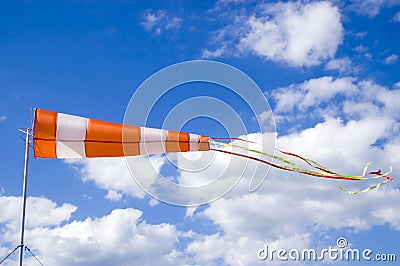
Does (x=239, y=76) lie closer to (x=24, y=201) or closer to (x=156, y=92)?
(x=156, y=92)

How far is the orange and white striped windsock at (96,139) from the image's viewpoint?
20.7 meters

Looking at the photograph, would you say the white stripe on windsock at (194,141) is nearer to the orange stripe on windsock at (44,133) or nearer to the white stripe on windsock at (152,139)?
the white stripe on windsock at (152,139)

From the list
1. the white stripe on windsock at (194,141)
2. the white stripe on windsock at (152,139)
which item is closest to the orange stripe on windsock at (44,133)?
the white stripe on windsock at (152,139)

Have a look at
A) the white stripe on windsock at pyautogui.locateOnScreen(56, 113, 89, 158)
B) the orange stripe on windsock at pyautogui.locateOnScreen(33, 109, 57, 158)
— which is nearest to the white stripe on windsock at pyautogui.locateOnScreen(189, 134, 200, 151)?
the white stripe on windsock at pyautogui.locateOnScreen(56, 113, 89, 158)

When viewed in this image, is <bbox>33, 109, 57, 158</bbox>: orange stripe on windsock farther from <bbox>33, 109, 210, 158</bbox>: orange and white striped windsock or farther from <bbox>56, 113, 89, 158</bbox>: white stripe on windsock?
<bbox>56, 113, 89, 158</bbox>: white stripe on windsock

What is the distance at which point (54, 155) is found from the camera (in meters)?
21.3

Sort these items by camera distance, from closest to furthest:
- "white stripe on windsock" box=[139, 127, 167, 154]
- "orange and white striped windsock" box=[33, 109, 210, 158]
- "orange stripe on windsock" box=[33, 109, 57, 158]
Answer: "orange stripe on windsock" box=[33, 109, 57, 158] < "orange and white striped windsock" box=[33, 109, 210, 158] < "white stripe on windsock" box=[139, 127, 167, 154]

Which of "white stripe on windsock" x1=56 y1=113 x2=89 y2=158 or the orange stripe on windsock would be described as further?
"white stripe on windsock" x1=56 y1=113 x2=89 y2=158

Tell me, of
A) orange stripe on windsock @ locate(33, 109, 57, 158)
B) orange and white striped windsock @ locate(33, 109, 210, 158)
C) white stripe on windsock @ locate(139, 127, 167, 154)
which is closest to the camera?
orange stripe on windsock @ locate(33, 109, 57, 158)

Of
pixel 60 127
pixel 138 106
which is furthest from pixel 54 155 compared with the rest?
pixel 138 106

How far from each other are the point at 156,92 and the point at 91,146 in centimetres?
528

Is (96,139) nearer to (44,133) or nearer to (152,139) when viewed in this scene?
(44,133)

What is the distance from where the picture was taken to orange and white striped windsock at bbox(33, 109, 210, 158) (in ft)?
67.8

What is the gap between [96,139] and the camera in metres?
21.3
